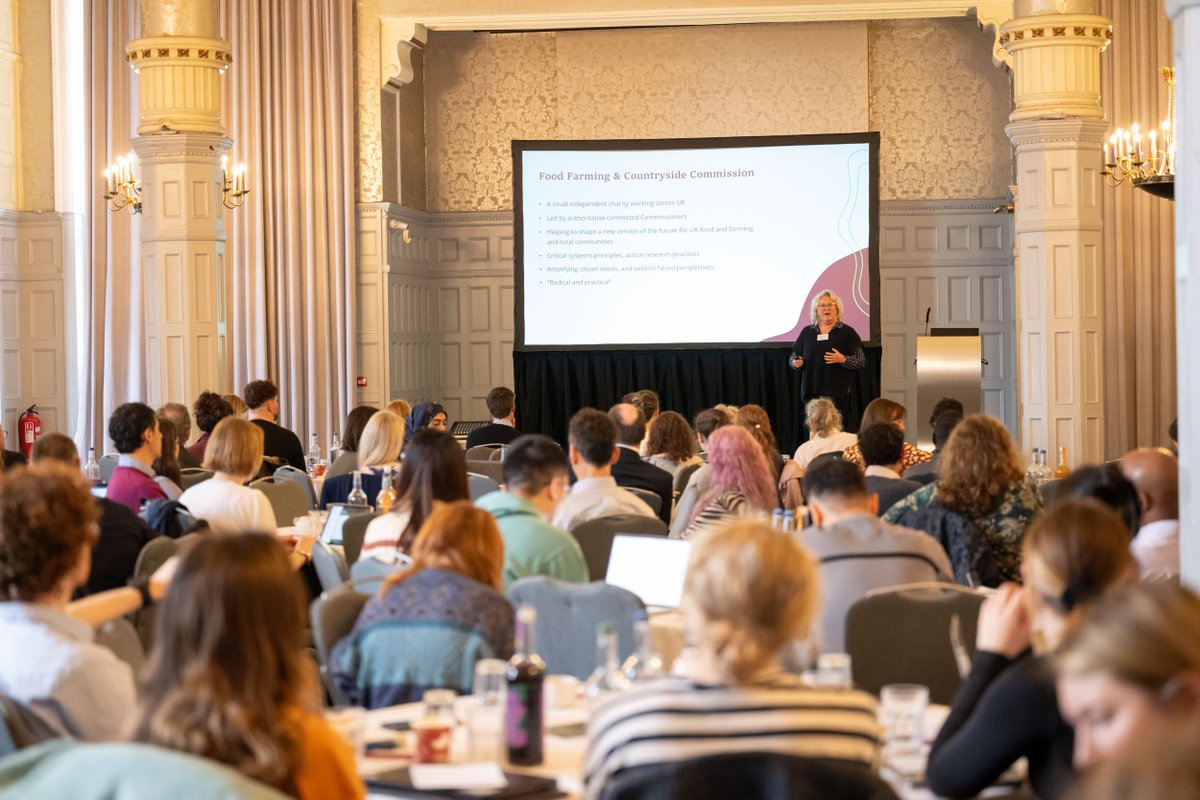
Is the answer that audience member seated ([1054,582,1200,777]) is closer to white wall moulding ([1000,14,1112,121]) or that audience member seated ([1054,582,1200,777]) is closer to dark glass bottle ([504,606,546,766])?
dark glass bottle ([504,606,546,766])

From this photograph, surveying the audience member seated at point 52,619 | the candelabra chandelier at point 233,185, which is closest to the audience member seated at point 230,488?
the audience member seated at point 52,619

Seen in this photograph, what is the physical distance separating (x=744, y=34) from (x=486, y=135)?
8.79 ft

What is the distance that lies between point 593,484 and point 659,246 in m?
8.31

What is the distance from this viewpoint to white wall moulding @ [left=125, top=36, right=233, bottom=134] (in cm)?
1110

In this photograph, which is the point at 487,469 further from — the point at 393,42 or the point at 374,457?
the point at 393,42

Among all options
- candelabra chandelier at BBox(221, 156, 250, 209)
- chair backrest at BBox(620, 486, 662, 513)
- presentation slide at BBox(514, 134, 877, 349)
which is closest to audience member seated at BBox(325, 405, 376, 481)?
chair backrest at BBox(620, 486, 662, 513)

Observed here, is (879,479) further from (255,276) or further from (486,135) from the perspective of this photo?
(486,135)

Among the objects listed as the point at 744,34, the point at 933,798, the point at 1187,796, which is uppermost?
the point at 744,34

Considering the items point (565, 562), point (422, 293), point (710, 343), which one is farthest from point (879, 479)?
point (422, 293)

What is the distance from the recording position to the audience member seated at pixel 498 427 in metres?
10.0

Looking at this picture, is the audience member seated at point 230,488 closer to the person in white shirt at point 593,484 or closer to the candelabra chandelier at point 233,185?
the person in white shirt at point 593,484

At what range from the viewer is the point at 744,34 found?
15.0 metres

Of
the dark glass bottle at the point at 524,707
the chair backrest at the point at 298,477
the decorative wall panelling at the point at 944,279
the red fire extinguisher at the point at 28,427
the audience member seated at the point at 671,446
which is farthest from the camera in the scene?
the decorative wall panelling at the point at 944,279

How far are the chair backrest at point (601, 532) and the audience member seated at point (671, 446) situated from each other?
237 cm
